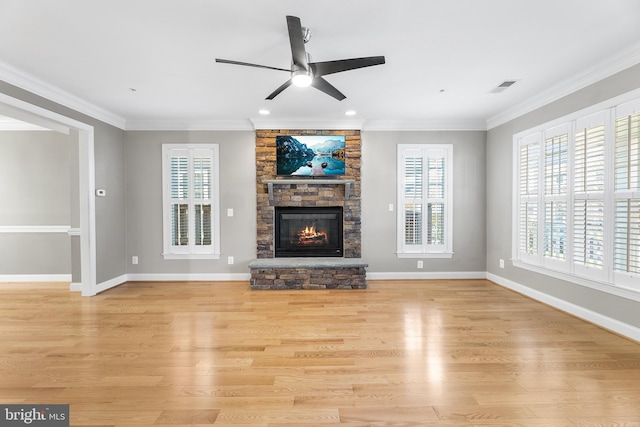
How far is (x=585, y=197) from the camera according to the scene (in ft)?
10.7

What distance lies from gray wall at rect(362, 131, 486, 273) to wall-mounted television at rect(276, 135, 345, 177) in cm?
52

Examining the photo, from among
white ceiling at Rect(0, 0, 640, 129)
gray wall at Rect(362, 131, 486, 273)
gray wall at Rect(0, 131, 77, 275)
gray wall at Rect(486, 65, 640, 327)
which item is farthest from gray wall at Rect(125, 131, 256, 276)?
gray wall at Rect(486, 65, 640, 327)

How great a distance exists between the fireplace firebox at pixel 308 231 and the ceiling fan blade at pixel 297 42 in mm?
2931

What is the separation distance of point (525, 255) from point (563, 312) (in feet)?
2.92

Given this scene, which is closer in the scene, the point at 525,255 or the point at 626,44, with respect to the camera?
the point at 626,44

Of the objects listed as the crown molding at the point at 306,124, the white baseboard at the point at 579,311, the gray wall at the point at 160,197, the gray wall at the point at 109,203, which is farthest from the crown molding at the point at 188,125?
the white baseboard at the point at 579,311

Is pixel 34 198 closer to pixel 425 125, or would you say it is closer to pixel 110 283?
pixel 110 283

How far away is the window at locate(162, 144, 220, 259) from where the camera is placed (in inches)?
199

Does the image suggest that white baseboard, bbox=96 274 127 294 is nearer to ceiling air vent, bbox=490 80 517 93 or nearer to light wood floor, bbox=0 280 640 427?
light wood floor, bbox=0 280 640 427

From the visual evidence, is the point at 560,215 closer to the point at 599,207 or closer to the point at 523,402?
the point at 599,207

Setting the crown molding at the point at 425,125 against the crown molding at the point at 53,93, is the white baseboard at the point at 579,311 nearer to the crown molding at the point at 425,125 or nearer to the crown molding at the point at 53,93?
the crown molding at the point at 425,125

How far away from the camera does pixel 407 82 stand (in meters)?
3.47

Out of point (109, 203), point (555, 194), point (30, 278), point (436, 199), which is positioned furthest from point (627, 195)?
point (30, 278)

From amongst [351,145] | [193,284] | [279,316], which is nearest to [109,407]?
[279,316]
